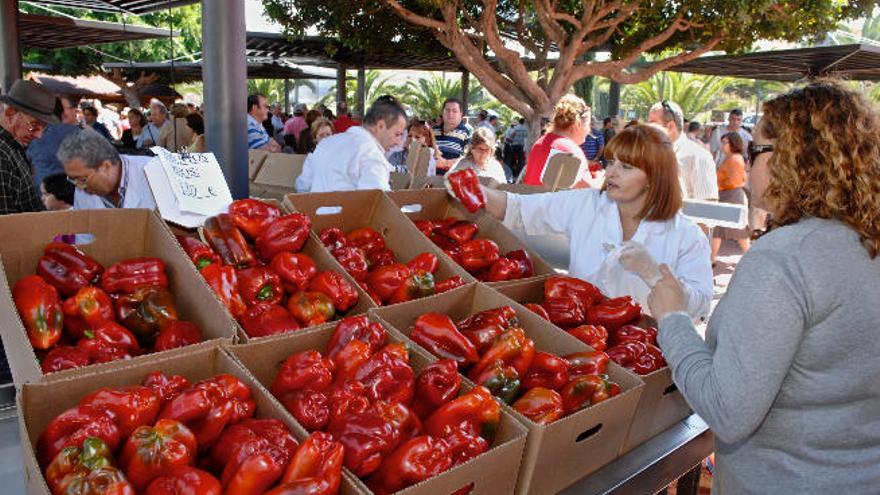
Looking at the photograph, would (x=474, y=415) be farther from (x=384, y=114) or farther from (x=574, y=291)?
(x=384, y=114)

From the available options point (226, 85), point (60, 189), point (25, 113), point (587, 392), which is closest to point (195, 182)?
point (587, 392)

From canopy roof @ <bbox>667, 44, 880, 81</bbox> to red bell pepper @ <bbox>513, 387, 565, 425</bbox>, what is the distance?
11.5m

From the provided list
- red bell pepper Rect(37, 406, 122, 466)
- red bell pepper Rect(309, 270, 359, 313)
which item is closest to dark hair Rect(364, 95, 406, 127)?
red bell pepper Rect(309, 270, 359, 313)

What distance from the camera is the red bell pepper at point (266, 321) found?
2.13 metres

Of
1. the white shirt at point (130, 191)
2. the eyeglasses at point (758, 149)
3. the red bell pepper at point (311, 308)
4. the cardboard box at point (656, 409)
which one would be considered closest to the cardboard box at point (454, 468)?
the red bell pepper at point (311, 308)

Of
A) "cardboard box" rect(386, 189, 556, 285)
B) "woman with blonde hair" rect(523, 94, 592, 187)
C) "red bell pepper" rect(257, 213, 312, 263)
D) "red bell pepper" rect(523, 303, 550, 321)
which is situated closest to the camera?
"red bell pepper" rect(523, 303, 550, 321)

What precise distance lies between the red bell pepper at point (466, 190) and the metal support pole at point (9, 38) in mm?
9270

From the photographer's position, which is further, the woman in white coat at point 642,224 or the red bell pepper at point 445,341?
the woman in white coat at point 642,224

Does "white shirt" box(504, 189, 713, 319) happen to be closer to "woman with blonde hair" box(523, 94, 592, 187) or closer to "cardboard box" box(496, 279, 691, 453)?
"cardboard box" box(496, 279, 691, 453)

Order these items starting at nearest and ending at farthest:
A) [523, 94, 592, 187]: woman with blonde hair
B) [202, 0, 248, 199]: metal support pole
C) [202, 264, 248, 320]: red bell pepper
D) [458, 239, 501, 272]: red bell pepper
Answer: [202, 264, 248, 320]: red bell pepper → [458, 239, 501, 272]: red bell pepper → [202, 0, 248, 199]: metal support pole → [523, 94, 592, 187]: woman with blonde hair

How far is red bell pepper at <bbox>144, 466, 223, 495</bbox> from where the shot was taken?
1.28 m

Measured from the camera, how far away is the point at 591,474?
5.91 feet

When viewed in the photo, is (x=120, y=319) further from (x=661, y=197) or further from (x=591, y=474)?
(x=661, y=197)

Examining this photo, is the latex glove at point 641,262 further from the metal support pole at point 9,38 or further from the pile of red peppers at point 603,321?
the metal support pole at point 9,38
